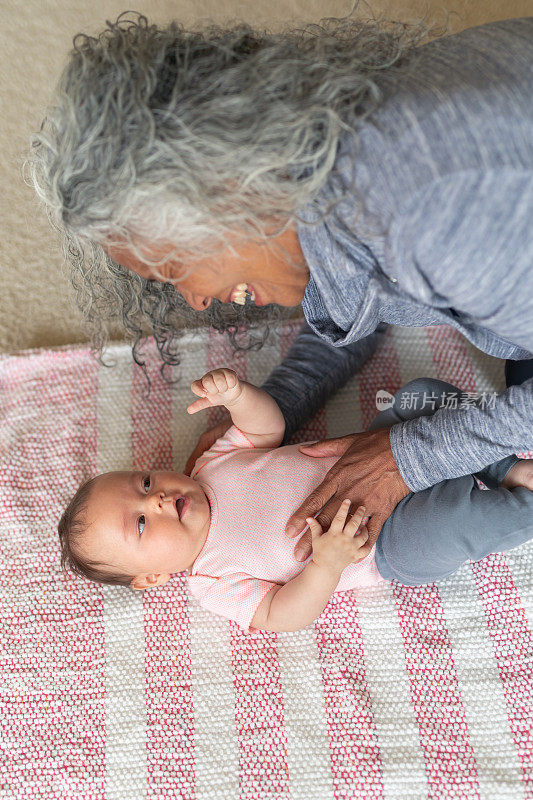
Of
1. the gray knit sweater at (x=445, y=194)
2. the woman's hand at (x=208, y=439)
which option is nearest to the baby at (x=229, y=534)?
the woman's hand at (x=208, y=439)

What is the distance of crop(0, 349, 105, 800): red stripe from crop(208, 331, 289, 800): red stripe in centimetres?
22

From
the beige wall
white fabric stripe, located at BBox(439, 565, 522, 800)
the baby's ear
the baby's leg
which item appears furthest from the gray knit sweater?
the beige wall

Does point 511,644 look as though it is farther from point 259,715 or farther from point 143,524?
point 143,524

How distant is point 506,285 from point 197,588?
0.67 m

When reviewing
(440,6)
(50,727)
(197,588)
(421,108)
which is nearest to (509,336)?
(421,108)

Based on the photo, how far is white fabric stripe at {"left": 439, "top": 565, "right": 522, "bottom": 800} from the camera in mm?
969

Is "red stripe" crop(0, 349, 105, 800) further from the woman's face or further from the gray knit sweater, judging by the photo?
the gray knit sweater

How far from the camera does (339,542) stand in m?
0.94

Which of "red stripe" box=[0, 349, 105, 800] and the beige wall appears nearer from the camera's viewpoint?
"red stripe" box=[0, 349, 105, 800]

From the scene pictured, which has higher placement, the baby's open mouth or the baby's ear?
the baby's open mouth

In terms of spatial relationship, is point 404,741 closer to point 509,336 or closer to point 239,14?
point 509,336

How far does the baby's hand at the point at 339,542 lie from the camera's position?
3.08ft

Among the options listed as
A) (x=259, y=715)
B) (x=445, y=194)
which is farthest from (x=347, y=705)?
(x=445, y=194)

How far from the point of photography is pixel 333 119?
2.12ft
